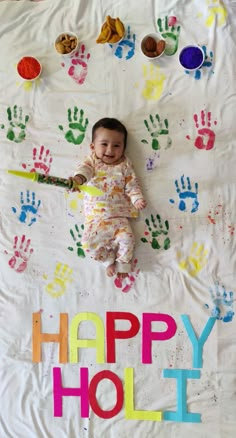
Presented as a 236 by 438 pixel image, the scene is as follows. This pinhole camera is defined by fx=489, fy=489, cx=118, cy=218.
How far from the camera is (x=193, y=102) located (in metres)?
1.45

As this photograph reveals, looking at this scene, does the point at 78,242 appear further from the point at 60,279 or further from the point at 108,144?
the point at 108,144

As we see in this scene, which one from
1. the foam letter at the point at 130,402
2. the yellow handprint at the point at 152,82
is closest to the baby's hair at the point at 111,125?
the yellow handprint at the point at 152,82

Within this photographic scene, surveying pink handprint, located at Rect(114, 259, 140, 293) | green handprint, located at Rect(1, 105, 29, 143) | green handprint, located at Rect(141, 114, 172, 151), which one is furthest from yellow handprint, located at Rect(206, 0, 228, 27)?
pink handprint, located at Rect(114, 259, 140, 293)

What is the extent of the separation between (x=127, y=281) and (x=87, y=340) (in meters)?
0.22

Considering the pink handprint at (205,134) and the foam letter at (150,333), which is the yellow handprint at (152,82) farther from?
the foam letter at (150,333)

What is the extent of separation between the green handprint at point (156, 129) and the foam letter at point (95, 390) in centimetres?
70

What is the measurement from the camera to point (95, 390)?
150cm

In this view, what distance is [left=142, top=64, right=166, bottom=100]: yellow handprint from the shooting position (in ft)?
4.82

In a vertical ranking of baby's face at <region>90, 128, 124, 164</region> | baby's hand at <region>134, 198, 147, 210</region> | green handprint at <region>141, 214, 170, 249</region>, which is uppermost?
baby's face at <region>90, 128, 124, 164</region>

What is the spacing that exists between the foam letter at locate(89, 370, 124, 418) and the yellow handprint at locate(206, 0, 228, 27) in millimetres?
1092

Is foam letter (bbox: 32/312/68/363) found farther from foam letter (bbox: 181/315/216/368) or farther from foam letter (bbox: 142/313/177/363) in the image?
foam letter (bbox: 181/315/216/368)

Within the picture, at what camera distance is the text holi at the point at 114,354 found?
1.45 meters

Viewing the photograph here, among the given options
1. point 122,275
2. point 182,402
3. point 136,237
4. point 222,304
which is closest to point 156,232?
point 136,237

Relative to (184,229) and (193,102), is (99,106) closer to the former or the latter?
(193,102)
